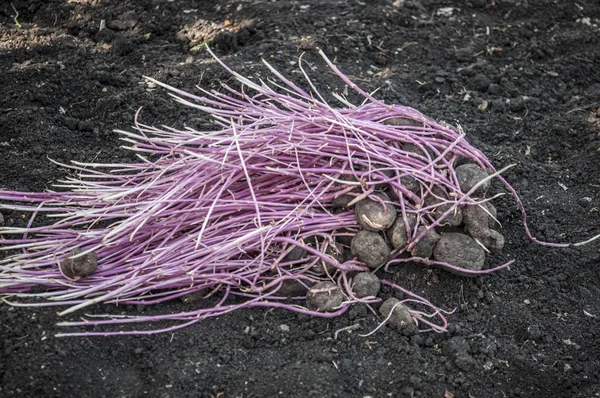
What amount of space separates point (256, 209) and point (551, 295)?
1.13 metres

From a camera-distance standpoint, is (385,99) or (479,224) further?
(385,99)

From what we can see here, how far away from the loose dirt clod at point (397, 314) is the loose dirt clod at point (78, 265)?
3.25 feet

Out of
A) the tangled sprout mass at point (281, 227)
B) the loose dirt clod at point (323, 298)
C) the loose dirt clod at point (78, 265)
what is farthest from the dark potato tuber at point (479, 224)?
the loose dirt clod at point (78, 265)

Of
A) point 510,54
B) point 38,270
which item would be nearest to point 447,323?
point 38,270

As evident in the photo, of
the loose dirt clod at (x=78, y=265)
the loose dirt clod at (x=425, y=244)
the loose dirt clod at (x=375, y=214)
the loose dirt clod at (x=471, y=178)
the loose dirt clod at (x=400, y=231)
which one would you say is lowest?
the loose dirt clod at (x=425, y=244)

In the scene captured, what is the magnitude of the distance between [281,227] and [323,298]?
0.28 meters

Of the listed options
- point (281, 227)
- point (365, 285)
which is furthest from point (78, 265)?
point (365, 285)

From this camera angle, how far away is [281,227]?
245 centimetres

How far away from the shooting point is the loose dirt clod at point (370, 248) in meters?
2.49

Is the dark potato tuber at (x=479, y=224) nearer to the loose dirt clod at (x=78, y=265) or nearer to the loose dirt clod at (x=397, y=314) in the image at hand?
the loose dirt clod at (x=397, y=314)

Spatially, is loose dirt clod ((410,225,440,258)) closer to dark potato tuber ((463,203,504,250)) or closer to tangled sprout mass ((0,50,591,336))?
tangled sprout mass ((0,50,591,336))

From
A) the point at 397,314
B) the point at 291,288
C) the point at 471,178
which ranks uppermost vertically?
the point at 471,178

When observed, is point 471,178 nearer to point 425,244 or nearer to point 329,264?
point 425,244

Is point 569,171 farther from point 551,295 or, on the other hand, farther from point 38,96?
point 38,96
